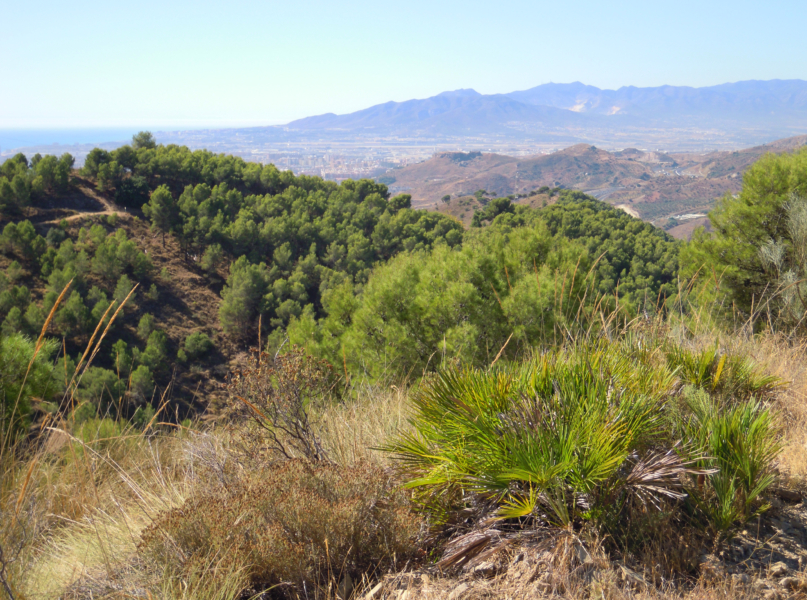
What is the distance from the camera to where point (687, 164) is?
143 m

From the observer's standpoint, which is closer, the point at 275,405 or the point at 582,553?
the point at 582,553

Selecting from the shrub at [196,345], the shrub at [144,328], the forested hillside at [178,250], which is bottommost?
the shrub at [196,345]

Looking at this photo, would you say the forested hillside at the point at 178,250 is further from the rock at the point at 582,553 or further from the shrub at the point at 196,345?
the rock at the point at 582,553

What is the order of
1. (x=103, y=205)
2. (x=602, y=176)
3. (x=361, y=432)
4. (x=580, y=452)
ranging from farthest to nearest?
1. (x=602, y=176)
2. (x=103, y=205)
3. (x=361, y=432)
4. (x=580, y=452)

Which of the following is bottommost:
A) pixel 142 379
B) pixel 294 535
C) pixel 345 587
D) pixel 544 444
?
pixel 142 379

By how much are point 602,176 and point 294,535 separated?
153 metres

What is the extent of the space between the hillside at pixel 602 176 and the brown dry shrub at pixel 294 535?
304ft

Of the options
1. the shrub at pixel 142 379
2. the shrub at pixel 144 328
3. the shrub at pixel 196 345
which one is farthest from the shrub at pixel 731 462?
the shrub at pixel 144 328

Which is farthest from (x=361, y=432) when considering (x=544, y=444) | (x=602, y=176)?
(x=602, y=176)

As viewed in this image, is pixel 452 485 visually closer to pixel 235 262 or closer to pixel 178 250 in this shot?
pixel 235 262

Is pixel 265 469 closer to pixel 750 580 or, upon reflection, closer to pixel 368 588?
pixel 368 588

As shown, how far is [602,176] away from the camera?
13750cm

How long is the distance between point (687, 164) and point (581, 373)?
559 feet

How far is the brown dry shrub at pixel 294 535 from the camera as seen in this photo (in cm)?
127
